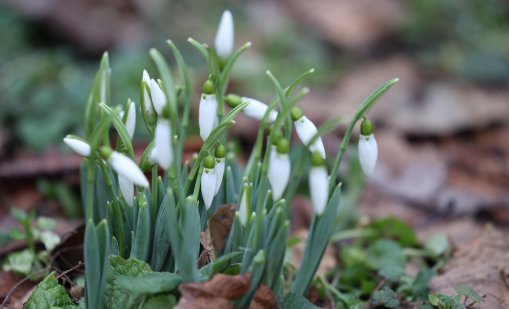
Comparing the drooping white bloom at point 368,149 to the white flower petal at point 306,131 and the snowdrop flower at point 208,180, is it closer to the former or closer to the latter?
the white flower petal at point 306,131

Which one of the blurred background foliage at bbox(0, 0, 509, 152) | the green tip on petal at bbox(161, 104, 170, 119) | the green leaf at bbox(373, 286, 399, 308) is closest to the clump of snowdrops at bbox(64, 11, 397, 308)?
the green tip on petal at bbox(161, 104, 170, 119)

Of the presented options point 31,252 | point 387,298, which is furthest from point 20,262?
point 387,298

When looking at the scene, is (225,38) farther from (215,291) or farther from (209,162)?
(215,291)

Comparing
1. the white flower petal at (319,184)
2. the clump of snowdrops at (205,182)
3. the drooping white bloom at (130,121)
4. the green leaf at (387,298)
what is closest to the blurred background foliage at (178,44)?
the drooping white bloom at (130,121)

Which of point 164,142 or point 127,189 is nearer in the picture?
point 164,142

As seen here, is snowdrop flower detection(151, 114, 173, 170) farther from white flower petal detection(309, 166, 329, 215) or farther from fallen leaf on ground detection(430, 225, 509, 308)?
fallen leaf on ground detection(430, 225, 509, 308)

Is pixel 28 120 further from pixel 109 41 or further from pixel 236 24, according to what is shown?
pixel 236 24

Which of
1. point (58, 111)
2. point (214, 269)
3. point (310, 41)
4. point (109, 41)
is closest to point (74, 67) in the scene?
point (109, 41)
